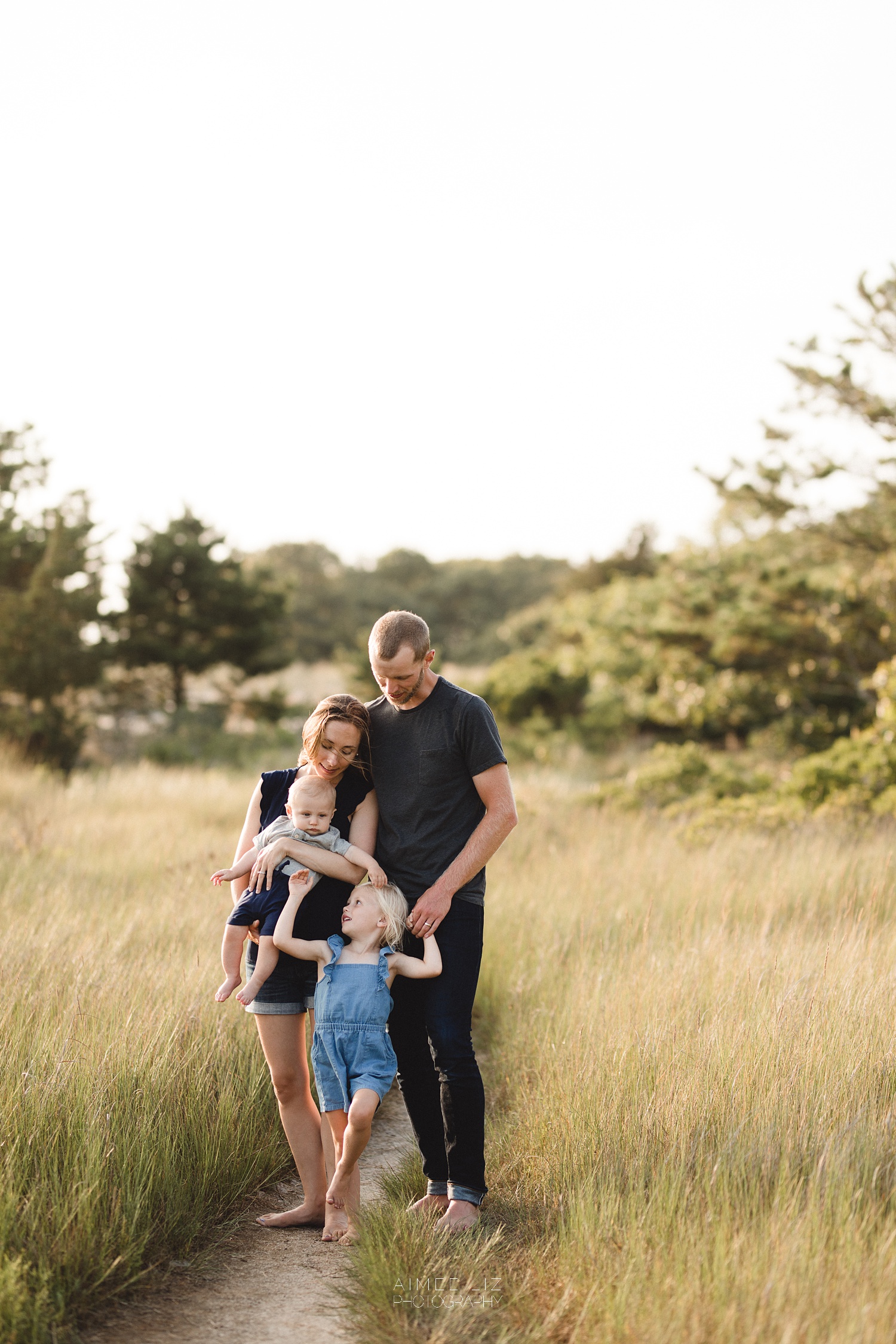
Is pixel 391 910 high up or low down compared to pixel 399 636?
down

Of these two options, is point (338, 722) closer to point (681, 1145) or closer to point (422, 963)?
point (422, 963)

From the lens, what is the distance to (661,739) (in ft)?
65.0

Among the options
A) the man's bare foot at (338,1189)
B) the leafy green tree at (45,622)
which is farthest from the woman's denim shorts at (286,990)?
the leafy green tree at (45,622)

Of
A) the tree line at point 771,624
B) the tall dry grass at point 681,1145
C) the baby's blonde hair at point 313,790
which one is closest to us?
the tall dry grass at point 681,1145

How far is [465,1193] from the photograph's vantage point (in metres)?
3.68

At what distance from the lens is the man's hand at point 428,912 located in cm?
368

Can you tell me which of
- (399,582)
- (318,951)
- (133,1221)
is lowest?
(133,1221)

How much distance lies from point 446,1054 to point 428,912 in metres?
0.52

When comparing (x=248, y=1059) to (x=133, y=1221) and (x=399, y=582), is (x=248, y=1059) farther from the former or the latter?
(x=399, y=582)

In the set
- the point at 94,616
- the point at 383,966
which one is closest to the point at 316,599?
the point at 94,616

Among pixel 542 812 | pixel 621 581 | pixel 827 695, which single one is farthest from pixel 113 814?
pixel 621 581

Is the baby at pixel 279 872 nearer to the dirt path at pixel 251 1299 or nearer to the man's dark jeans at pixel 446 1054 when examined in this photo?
the man's dark jeans at pixel 446 1054

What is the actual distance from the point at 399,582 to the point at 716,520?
75.4 feet

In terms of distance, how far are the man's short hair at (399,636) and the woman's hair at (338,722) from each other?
0.69 feet
